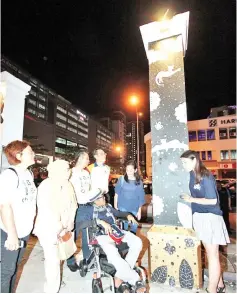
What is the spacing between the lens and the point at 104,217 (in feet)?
10.1

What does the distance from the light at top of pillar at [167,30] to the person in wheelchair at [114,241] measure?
258 centimetres

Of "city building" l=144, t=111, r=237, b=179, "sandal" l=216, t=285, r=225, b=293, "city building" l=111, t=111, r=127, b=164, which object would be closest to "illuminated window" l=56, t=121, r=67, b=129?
"city building" l=144, t=111, r=237, b=179

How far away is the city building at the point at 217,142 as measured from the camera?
28.4m

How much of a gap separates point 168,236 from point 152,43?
3050 mm

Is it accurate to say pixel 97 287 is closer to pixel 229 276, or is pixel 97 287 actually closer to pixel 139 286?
pixel 139 286

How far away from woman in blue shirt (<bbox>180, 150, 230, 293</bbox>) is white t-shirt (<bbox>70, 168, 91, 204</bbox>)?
171 centimetres

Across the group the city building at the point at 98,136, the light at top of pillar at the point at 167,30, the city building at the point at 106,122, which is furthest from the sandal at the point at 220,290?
the city building at the point at 106,122

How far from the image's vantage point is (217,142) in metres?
29.2

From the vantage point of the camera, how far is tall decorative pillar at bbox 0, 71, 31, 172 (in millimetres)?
5402

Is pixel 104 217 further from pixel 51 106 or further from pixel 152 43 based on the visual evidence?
pixel 51 106

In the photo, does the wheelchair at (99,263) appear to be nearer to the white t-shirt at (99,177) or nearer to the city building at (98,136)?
the white t-shirt at (99,177)

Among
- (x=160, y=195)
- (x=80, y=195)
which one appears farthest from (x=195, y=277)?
(x=80, y=195)

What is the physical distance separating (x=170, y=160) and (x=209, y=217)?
963 mm

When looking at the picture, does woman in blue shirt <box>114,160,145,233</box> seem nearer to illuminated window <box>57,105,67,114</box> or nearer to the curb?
the curb
